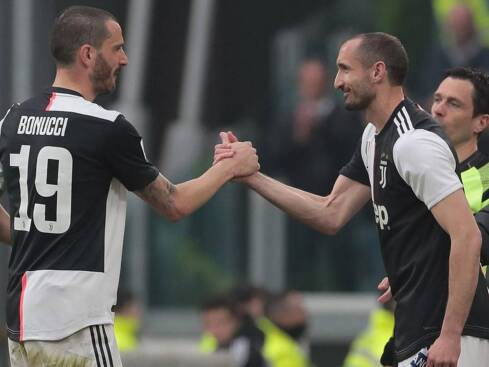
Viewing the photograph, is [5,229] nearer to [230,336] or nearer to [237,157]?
[237,157]

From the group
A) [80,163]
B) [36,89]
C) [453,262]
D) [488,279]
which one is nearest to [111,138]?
A: [80,163]

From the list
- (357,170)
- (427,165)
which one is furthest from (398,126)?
(357,170)

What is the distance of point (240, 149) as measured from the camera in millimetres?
7066

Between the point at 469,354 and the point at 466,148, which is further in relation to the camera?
the point at 466,148

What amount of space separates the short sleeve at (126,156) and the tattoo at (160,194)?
81mm

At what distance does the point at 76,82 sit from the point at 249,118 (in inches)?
301

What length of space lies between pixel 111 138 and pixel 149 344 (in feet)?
25.7

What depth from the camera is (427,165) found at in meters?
6.21

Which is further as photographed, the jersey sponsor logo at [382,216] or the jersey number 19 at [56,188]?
the jersey sponsor logo at [382,216]

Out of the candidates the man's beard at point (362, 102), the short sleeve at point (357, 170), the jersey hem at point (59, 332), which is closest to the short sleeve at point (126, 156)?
the jersey hem at point (59, 332)

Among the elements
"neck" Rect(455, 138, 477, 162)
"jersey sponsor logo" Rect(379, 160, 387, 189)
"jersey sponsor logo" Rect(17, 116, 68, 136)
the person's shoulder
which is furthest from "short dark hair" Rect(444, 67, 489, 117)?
"jersey sponsor logo" Rect(17, 116, 68, 136)

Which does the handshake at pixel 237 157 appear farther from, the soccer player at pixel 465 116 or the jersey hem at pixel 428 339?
the jersey hem at pixel 428 339

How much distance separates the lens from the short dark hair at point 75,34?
6328 millimetres

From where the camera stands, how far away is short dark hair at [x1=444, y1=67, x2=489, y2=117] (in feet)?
23.1
